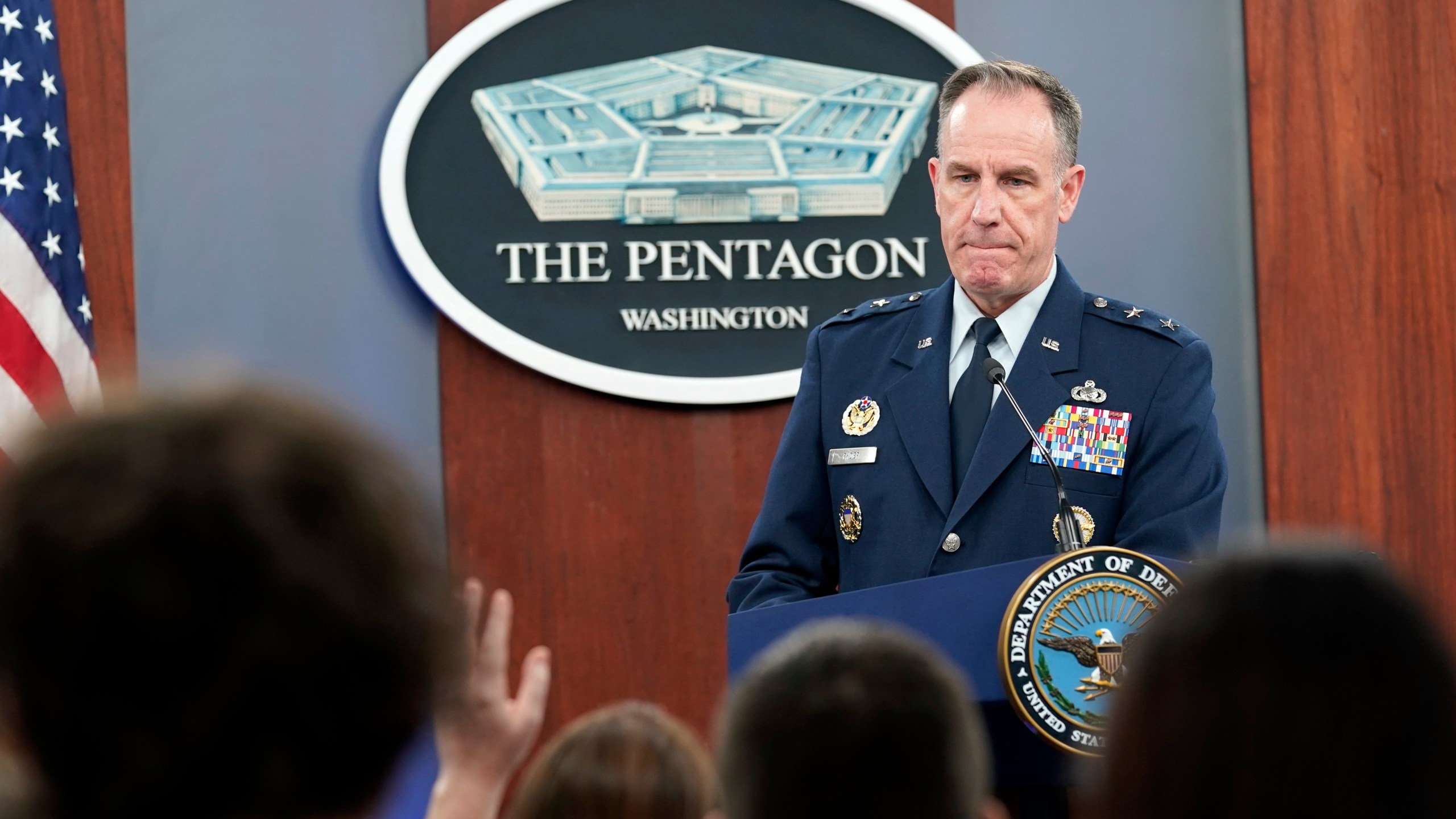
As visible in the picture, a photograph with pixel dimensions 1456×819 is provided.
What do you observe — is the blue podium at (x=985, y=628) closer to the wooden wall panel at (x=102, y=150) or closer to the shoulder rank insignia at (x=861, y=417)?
the shoulder rank insignia at (x=861, y=417)

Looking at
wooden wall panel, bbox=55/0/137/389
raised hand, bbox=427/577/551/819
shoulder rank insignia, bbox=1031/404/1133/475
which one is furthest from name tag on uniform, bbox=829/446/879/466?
wooden wall panel, bbox=55/0/137/389

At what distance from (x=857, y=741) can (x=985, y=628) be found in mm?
654

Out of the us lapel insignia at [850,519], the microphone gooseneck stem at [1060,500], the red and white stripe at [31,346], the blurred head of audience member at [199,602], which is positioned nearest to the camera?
the blurred head of audience member at [199,602]

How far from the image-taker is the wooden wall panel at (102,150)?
118 inches

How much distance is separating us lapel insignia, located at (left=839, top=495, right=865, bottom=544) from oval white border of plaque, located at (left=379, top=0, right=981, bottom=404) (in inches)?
41.0

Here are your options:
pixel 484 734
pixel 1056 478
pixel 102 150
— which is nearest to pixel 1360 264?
pixel 1056 478

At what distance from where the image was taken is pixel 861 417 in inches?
81.9

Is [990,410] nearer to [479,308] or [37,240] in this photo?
[479,308]

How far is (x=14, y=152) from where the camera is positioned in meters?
2.84

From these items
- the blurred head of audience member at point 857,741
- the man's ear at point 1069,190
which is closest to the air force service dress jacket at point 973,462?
the man's ear at point 1069,190

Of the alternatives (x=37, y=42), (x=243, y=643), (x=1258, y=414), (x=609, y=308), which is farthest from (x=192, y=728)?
(x=1258, y=414)

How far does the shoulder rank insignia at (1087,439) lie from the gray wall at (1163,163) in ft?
4.32

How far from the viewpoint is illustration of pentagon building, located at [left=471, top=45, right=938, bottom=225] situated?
3.10 metres

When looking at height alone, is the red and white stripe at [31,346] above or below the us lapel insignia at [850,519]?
above
